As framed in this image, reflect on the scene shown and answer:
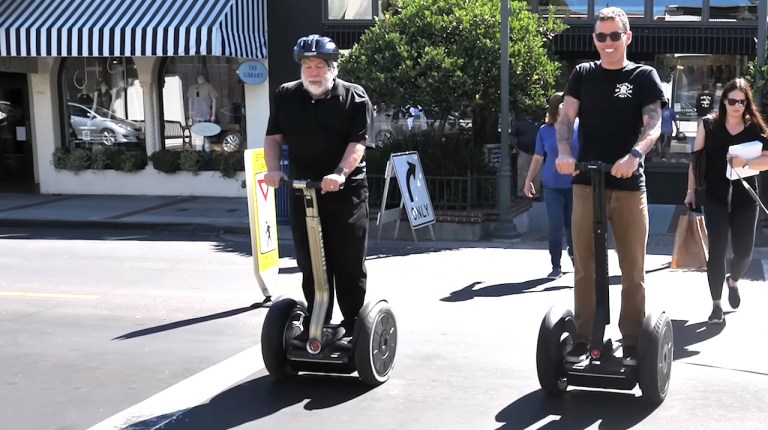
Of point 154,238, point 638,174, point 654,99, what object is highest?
point 654,99

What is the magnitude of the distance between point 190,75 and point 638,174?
1275cm

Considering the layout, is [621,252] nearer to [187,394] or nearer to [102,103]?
[187,394]

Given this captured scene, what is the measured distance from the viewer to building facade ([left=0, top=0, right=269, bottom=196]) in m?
14.9

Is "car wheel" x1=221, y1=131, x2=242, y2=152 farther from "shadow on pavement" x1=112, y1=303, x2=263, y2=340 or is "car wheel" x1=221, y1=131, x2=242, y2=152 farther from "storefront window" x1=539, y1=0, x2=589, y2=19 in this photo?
"shadow on pavement" x1=112, y1=303, x2=263, y2=340

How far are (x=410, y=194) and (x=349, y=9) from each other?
5.52 m

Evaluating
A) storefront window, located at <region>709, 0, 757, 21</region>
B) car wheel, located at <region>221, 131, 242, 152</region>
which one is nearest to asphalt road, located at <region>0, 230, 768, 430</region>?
storefront window, located at <region>709, 0, 757, 21</region>

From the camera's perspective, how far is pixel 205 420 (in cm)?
512

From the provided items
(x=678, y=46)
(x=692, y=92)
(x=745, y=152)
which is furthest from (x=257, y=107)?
(x=745, y=152)

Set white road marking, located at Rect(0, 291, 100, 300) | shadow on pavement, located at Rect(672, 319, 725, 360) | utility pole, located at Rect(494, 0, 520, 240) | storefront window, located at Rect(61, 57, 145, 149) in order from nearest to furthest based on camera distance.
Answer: shadow on pavement, located at Rect(672, 319, 725, 360) → white road marking, located at Rect(0, 291, 100, 300) → utility pole, located at Rect(494, 0, 520, 240) → storefront window, located at Rect(61, 57, 145, 149)

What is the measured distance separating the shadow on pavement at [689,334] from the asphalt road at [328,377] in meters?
0.02

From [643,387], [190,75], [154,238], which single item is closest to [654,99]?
[643,387]

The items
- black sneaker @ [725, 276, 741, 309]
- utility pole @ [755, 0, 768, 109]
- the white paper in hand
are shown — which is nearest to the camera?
the white paper in hand

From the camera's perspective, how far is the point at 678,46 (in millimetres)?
14320

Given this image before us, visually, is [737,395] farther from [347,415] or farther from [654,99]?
[347,415]
